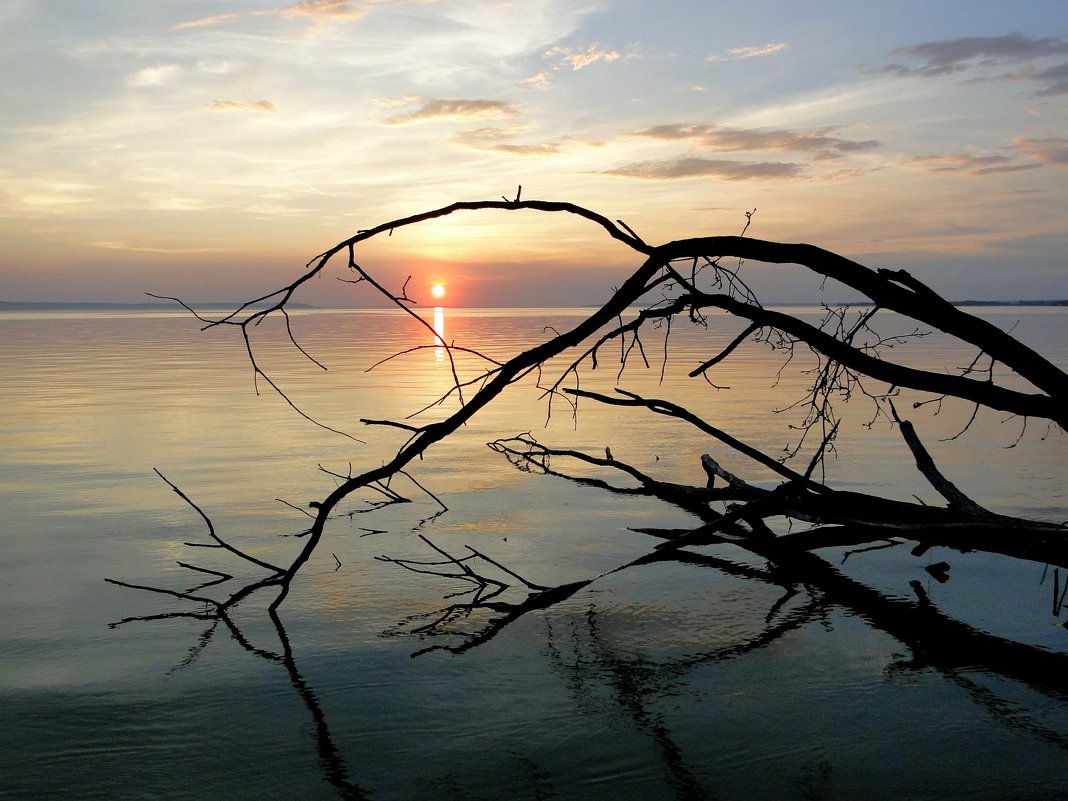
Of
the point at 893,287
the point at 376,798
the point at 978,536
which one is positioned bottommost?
the point at 376,798

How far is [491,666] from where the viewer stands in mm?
4711

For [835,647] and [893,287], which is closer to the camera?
[893,287]

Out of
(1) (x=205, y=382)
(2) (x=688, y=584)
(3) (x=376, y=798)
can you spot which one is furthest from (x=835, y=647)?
(1) (x=205, y=382)

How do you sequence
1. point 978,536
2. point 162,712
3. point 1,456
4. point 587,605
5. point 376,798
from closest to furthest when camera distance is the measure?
point 376,798
point 162,712
point 978,536
point 587,605
point 1,456

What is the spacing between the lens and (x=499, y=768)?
369 centimetres

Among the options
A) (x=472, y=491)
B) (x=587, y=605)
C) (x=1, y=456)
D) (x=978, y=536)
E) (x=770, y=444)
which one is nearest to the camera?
(x=978, y=536)

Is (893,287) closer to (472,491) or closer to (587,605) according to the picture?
(587,605)

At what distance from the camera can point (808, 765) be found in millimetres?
3701

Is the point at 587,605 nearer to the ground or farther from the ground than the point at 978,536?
nearer to the ground

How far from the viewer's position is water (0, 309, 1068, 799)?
12.0 ft

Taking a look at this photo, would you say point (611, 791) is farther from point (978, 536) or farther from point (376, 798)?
point (978, 536)

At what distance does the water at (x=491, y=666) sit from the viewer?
366 centimetres

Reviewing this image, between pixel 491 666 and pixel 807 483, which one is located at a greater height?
pixel 807 483

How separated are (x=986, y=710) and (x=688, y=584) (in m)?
2.21
